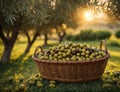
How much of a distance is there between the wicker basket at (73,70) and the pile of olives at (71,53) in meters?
0.20

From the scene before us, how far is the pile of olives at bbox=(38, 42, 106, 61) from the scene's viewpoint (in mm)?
9805

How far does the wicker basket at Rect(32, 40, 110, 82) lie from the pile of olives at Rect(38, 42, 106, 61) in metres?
0.20

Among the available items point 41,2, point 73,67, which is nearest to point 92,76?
point 73,67

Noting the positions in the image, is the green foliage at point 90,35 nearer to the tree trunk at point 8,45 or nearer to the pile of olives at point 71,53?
the tree trunk at point 8,45

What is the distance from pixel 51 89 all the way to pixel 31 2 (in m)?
3.40

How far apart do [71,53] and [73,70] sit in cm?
70

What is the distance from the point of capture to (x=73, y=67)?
957 cm

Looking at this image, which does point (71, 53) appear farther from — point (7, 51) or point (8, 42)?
point (7, 51)

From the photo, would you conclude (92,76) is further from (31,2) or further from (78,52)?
(31,2)

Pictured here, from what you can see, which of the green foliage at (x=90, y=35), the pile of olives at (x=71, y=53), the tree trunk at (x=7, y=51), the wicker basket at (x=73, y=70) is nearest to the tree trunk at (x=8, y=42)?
the tree trunk at (x=7, y=51)

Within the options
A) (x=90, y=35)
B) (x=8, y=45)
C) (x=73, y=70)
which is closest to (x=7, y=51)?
(x=8, y=45)

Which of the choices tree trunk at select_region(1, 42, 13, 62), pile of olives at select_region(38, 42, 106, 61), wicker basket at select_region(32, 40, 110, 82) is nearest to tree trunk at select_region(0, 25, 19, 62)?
tree trunk at select_region(1, 42, 13, 62)

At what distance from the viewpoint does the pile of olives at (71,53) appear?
9.80 m

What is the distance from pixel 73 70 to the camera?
9.62m
